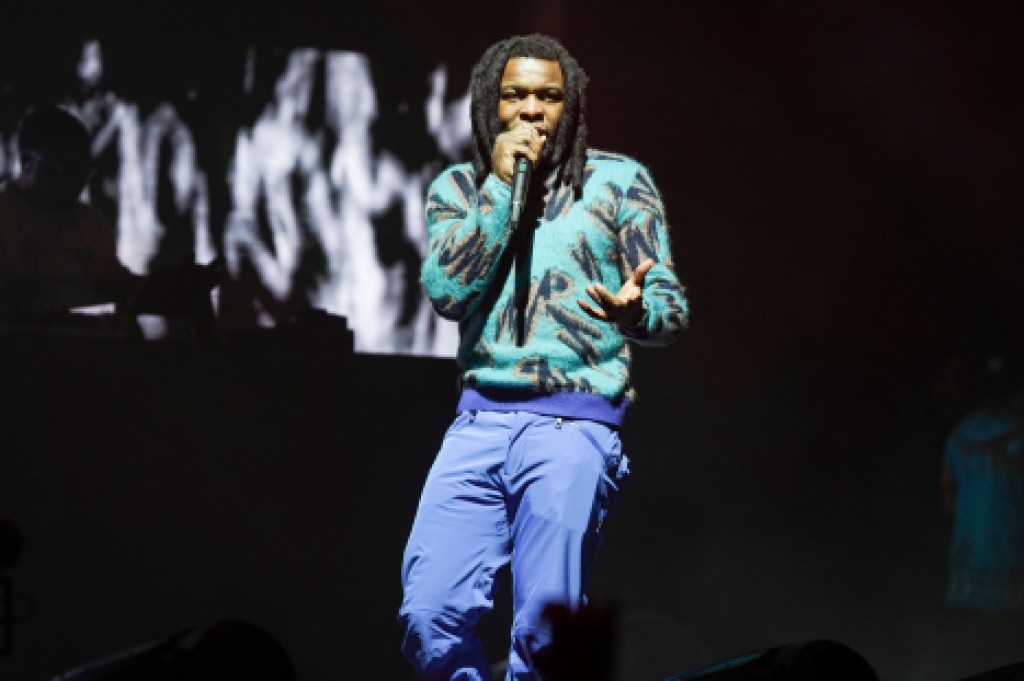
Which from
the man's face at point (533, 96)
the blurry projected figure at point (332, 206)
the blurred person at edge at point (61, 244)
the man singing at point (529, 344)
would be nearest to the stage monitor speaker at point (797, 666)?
the man singing at point (529, 344)

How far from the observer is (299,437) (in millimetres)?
3801

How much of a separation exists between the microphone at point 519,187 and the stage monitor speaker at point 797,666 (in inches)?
31.2

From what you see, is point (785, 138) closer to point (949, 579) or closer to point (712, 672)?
point (949, 579)

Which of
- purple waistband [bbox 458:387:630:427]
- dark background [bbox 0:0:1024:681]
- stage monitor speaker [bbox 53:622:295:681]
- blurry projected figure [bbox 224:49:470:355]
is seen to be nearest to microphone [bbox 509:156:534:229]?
purple waistband [bbox 458:387:630:427]

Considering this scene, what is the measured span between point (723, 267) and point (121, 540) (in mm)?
1926

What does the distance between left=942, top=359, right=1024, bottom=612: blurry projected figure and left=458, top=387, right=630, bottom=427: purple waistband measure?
2.21 meters

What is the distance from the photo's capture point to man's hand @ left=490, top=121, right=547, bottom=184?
2395mm

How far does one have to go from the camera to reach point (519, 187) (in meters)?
2.34

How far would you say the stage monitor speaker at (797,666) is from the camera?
2006 mm

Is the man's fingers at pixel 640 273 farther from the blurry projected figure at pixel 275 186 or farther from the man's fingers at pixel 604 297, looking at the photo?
the blurry projected figure at pixel 275 186

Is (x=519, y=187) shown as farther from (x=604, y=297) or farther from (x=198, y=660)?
(x=198, y=660)

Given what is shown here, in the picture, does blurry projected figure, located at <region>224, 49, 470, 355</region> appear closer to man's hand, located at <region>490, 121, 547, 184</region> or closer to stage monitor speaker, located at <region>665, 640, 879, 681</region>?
man's hand, located at <region>490, 121, 547, 184</region>

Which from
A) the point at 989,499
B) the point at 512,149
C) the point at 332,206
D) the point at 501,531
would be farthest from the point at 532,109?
the point at 989,499

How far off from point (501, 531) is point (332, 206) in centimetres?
156
